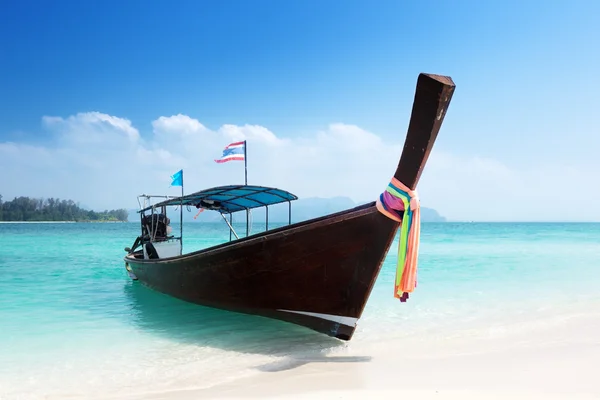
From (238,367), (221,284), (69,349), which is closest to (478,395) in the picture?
(238,367)

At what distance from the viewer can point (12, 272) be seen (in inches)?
558

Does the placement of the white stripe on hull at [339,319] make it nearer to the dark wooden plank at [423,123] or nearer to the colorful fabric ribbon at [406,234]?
the colorful fabric ribbon at [406,234]

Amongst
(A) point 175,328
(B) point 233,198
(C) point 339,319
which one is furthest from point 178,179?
(C) point 339,319

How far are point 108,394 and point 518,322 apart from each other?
5.80 meters

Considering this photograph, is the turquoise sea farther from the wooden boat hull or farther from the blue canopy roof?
the blue canopy roof

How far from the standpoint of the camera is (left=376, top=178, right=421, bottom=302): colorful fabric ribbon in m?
4.16

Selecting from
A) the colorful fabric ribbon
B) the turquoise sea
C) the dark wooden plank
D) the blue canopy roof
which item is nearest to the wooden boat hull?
the colorful fabric ribbon

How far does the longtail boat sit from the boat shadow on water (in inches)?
13.2

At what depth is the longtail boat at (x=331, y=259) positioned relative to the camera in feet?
13.2

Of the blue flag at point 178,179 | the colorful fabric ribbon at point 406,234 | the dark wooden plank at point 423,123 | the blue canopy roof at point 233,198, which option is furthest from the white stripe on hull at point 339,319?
the blue flag at point 178,179

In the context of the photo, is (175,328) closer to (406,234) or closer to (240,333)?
(240,333)

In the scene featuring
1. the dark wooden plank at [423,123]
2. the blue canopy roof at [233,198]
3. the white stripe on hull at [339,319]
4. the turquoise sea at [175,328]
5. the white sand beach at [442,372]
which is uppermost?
the dark wooden plank at [423,123]

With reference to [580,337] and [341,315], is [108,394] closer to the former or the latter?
[341,315]

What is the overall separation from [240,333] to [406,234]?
119 inches
